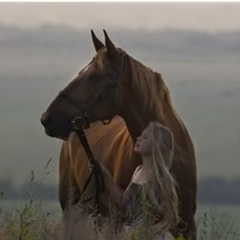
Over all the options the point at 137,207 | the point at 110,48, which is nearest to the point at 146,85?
the point at 110,48

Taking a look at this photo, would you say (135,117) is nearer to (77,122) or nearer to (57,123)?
(77,122)

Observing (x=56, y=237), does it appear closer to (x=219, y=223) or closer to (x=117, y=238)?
(x=117, y=238)

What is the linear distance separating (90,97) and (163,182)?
1.83 m

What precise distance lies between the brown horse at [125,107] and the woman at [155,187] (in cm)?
116

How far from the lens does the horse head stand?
872 cm

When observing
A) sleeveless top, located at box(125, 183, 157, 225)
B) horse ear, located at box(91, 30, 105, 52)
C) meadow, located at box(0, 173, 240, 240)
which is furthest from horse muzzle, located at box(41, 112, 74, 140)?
meadow, located at box(0, 173, 240, 240)

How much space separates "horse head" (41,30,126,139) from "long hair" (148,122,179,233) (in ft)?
4.39

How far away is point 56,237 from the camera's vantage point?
568cm

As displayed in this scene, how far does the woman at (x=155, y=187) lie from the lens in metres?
6.78

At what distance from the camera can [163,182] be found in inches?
280

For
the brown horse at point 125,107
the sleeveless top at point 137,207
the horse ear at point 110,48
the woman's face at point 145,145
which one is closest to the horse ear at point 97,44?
the brown horse at point 125,107

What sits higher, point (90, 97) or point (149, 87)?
point (149, 87)

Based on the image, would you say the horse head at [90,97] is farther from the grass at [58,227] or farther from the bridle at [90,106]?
the grass at [58,227]

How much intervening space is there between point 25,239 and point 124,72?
332 centimetres
